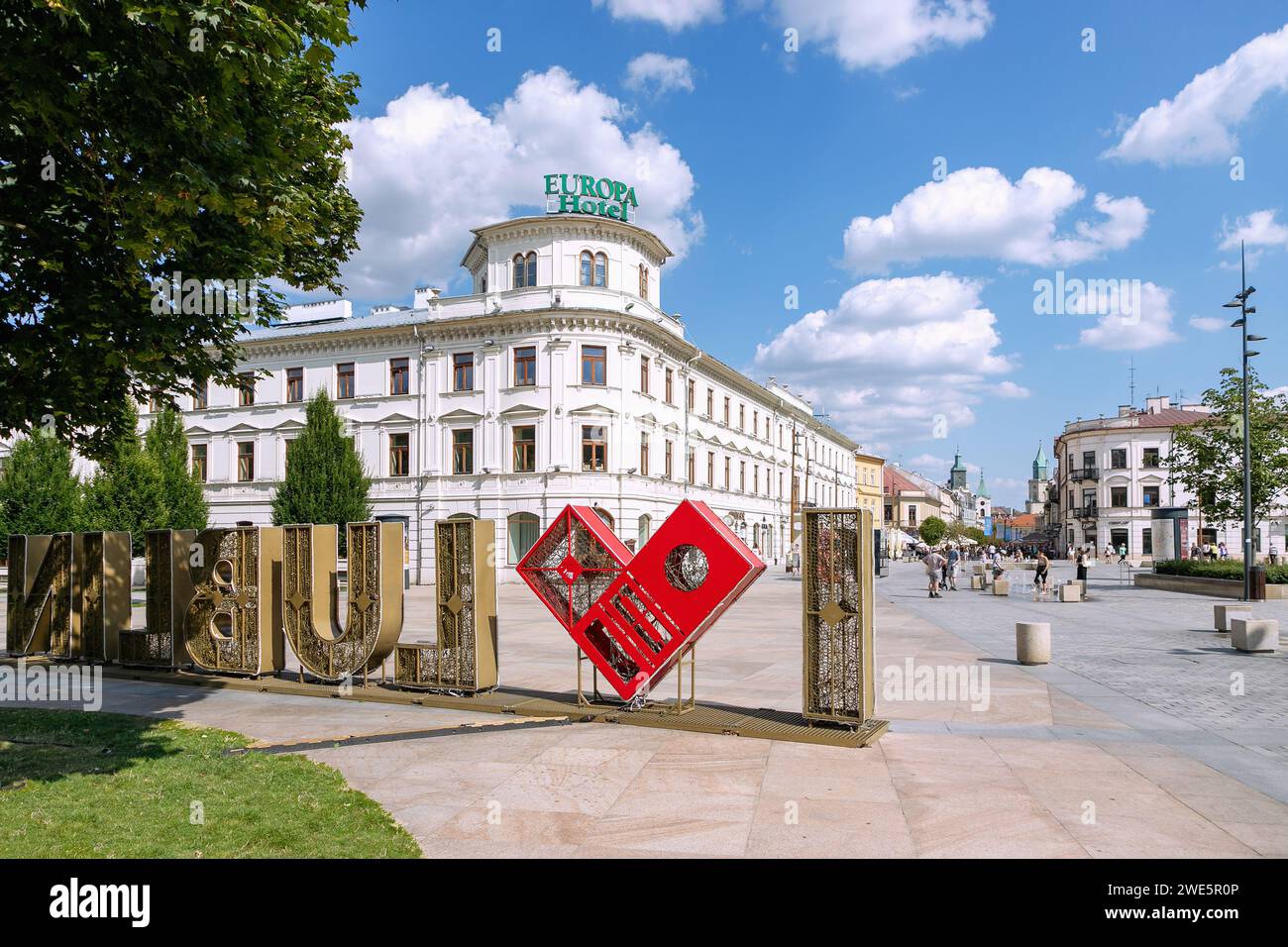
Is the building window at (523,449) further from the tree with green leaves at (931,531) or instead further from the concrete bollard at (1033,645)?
the tree with green leaves at (931,531)

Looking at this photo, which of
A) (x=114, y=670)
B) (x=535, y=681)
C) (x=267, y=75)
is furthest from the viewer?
(x=114, y=670)

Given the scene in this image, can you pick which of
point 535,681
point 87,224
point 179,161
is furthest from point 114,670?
point 179,161

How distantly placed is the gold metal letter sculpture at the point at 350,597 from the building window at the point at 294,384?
110ft

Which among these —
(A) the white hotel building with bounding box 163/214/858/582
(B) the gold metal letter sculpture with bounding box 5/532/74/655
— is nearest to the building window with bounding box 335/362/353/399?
(A) the white hotel building with bounding box 163/214/858/582

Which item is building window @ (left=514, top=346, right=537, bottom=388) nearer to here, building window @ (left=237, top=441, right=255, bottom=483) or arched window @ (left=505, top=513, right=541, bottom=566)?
arched window @ (left=505, top=513, right=541, bottom=566)

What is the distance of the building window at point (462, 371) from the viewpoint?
40.2 meters

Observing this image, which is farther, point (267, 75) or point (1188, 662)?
point (1188, 662)

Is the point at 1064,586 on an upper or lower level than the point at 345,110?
lower

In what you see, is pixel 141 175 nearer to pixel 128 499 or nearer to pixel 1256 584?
pixel 1256 584

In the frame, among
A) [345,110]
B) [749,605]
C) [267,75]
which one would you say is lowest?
[749,605]

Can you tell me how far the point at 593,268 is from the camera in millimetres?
38875

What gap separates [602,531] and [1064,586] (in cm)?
2262

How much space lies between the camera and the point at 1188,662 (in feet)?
45.1
